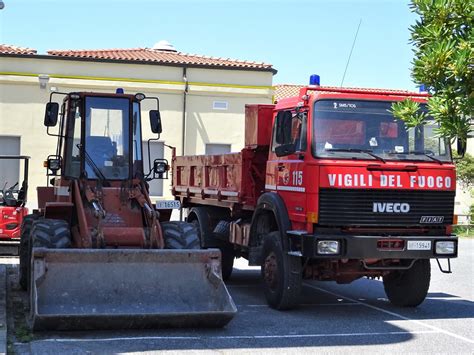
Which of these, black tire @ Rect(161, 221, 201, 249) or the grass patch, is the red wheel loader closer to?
black tire @ Rect(161, 221, 201, 249)

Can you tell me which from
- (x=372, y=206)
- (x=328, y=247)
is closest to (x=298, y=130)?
(x=372, y=206)

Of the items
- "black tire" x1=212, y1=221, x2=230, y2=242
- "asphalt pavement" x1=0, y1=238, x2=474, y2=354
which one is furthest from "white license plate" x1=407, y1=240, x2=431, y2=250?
"black tire" x1=212, y1=221, x2=230, y2=242

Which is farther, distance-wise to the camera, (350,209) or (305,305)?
A: (305,305)

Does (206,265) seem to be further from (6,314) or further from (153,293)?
(6,314)

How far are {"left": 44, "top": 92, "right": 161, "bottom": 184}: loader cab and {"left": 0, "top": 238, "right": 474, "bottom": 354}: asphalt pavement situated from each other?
2.58m

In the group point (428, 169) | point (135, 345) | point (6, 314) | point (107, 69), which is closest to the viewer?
point (135, 345)

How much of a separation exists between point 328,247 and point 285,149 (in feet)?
4.98

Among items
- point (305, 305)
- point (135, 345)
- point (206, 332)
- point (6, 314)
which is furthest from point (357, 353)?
point (6, 314)

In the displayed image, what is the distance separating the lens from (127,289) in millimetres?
8461

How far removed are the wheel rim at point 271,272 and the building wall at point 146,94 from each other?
15358 millimetres

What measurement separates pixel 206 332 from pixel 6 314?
251 cm

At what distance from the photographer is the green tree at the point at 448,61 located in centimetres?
479

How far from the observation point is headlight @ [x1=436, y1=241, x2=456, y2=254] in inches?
384

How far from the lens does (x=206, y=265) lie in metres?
8.80
